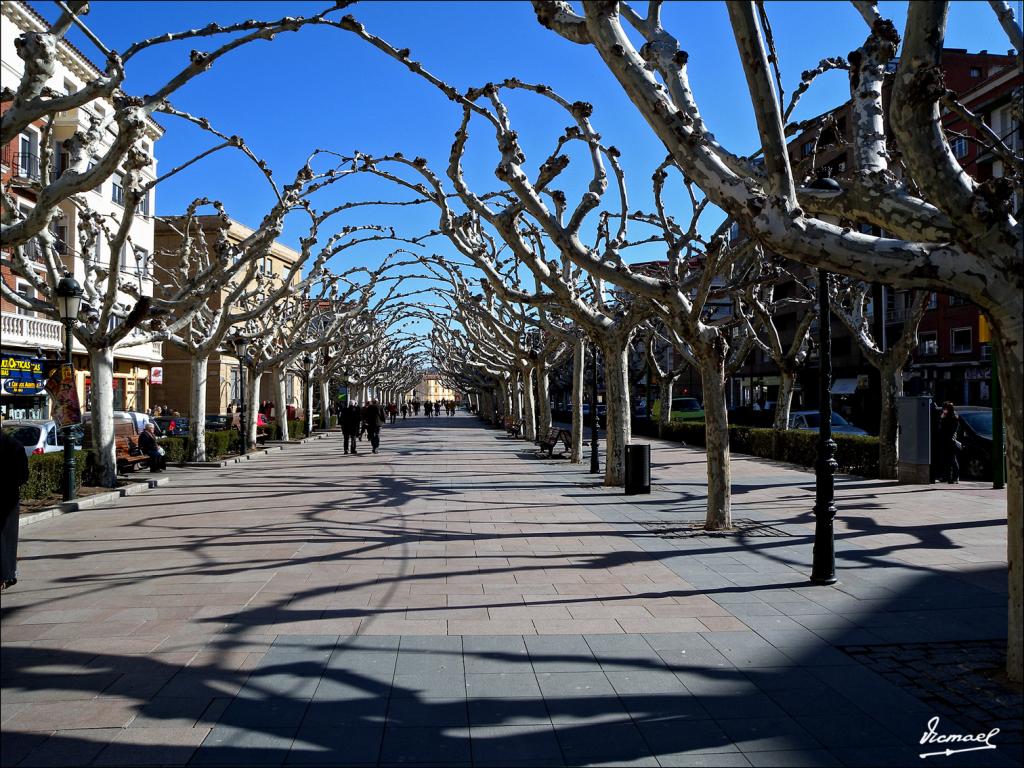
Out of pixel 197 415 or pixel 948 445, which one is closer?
pixel 948 445

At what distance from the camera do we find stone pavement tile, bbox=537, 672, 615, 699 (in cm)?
491

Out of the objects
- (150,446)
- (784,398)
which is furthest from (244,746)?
(784,398)

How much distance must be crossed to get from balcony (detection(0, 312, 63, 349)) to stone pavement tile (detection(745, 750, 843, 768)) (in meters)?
27.6

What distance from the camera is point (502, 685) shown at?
505cm

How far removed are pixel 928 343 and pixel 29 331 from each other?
4155cm

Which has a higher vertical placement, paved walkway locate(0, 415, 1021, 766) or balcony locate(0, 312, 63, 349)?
balcony locate(0, 312, 63, 349)

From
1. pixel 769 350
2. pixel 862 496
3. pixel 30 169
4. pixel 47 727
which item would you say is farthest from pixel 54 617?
pixel 30 169

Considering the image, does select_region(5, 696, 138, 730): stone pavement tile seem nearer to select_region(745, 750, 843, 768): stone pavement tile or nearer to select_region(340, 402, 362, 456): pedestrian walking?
select_region(745, 750, 843, 768): stone pavement tile

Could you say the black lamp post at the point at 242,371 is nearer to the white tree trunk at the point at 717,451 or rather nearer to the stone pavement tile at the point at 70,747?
the white tree trunk at the point at 717,451

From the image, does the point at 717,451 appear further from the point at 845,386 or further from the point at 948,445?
the point at 845,386

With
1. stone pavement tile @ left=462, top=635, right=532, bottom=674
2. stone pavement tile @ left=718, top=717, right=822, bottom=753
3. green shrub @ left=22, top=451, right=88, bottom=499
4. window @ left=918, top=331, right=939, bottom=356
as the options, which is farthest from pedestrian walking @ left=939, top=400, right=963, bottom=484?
window @ left=918, top=331, right=939, bottom=356

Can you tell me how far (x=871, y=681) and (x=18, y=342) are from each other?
2936 centimetres

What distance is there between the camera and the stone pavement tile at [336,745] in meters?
4.02

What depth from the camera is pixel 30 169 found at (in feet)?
94.8
